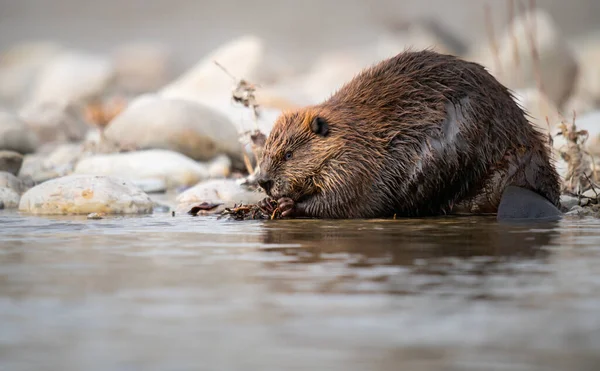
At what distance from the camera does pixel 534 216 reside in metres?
6.32

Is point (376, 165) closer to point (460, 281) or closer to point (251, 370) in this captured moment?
point (460, 281)

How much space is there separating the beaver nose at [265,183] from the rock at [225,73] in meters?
10.2

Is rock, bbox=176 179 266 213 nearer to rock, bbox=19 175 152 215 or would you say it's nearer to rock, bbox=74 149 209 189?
rock, bbox=19 175 152 215

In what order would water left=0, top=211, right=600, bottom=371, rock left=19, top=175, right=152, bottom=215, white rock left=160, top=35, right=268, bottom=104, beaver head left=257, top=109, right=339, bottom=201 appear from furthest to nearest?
white rock left=160, top=35, right=268, bottom=104 < rock left=19, top=175, right=152, bottom=215 < beaver head left=257, top=109, right=339, bottom=201 < water left=0, top=211, right=600, bottom=371

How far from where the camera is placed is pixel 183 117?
40.3 feet

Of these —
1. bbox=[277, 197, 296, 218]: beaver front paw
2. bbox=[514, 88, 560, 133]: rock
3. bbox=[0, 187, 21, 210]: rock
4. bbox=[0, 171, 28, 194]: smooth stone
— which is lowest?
bbox=[277, 197, 296, 218]: beaver front paw

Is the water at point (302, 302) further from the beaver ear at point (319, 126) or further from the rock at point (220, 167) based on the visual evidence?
the rock at point (220, 167)

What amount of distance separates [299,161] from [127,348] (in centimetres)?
441

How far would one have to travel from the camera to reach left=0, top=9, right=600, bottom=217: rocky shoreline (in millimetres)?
7582

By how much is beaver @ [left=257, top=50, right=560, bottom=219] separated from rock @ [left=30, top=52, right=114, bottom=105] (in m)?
14.2

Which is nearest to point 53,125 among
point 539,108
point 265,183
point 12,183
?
point 539,108

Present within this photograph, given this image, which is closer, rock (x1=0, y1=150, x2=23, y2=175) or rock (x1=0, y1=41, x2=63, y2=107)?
rock (x1=0, y1=150, x2=23, y2=175)

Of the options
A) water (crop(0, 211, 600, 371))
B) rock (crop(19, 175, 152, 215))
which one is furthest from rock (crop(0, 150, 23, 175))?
water (crop(0, 211, 600, 371))

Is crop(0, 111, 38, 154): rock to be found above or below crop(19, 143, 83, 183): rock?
above
